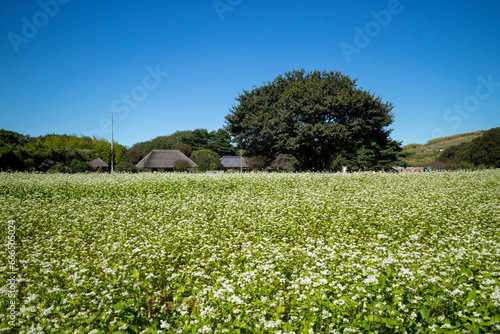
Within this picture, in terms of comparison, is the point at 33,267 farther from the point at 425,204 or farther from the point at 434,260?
the point at 425,204

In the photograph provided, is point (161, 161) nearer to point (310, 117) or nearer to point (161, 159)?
point (161, 159)

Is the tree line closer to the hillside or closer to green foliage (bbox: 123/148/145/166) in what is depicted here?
green foliage (bbox: 123/148/145/166)

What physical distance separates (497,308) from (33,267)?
6.99 m

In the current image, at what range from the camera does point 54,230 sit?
288 inches

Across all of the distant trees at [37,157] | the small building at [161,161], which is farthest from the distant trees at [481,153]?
the distant trees at [37,157]

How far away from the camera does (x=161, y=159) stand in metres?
56.7

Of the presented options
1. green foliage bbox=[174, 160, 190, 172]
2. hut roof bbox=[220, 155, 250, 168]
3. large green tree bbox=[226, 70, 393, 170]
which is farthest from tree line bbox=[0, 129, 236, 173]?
large green tree bbox=[226, 70, 393, 170]

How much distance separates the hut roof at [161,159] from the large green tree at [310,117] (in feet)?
85.9

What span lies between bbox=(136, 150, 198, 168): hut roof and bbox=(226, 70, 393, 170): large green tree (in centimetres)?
2618

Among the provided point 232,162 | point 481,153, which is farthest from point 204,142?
point 481,153

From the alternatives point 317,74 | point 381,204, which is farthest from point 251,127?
point 381,204

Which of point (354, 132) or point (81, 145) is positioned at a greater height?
point (81, 145)

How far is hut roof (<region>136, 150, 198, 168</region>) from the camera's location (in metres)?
55.5

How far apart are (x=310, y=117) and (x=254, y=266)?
1027 inches
